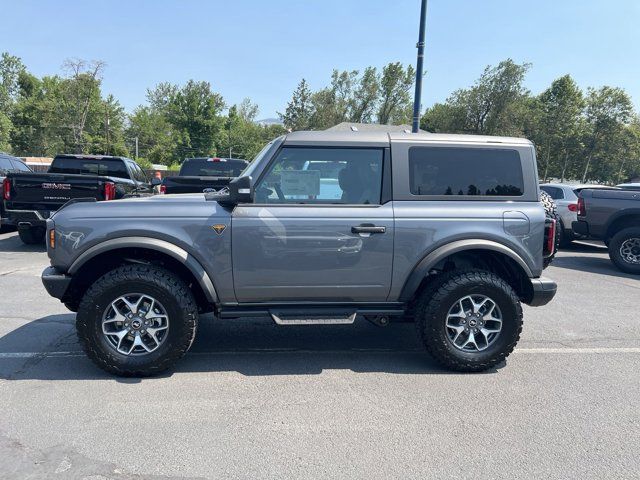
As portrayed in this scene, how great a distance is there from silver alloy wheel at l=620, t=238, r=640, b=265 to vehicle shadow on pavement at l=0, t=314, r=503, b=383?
19.9 feet

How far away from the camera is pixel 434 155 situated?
4082mm

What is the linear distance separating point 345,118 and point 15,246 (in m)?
64.0

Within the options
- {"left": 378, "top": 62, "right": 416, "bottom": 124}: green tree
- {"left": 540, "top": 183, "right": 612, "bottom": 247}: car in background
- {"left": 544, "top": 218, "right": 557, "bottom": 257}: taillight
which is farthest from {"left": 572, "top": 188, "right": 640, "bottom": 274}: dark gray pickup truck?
{"left": 378, "top": 62, "right": 416, "bottom": 124}: green tree

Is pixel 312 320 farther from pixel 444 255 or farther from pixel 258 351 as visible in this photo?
pixel 444 255

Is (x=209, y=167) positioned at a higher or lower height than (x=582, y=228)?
higher

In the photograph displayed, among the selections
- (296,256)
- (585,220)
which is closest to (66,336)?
(296,256)

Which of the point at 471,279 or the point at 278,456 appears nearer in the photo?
the point at 278,456

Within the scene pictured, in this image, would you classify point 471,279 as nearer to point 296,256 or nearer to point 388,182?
point 388,182

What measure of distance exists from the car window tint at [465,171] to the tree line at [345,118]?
4091 centimetres

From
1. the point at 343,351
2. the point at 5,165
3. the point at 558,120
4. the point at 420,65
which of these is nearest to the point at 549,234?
the point at 343,351

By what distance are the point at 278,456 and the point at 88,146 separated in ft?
177

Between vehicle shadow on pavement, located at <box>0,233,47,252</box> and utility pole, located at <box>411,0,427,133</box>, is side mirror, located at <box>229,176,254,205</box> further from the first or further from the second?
utility pole, located at <box>411,0,427,133</box>

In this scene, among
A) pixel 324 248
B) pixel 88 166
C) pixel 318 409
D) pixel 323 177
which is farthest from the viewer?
pixel 88 166

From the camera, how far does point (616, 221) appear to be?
9.12m
